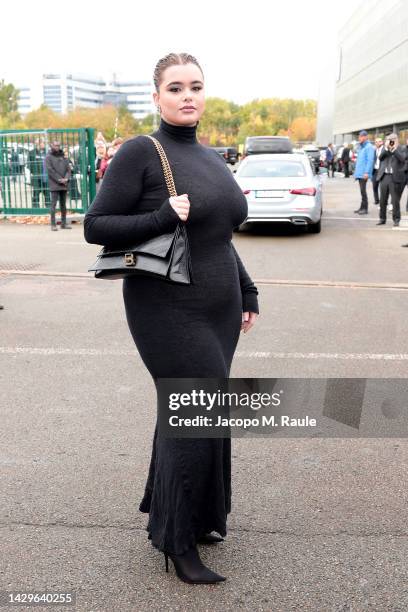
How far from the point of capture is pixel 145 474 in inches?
143

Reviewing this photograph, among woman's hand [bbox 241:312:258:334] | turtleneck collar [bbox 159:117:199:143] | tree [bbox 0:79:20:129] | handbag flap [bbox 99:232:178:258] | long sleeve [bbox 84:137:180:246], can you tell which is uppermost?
tree [bbox 0:79:20:129]

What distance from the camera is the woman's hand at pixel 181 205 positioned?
93.5 inches

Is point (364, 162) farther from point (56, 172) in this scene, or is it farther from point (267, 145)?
point (267, 145)

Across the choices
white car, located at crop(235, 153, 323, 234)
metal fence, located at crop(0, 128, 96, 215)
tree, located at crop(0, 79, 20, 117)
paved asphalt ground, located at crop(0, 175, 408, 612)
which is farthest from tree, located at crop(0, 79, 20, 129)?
paved asphalt ground, located at crop(0, 175, 408, 612)

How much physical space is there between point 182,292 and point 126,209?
0.36 meters

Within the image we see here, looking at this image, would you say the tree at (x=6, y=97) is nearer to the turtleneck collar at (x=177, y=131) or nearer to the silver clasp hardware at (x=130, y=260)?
the turtleneck collar at (x=177, y=131)

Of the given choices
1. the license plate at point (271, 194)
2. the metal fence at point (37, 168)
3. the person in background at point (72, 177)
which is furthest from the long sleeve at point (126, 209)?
the person in background at point (72, 177)

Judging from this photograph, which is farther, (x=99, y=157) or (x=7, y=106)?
(x=7, y=106)

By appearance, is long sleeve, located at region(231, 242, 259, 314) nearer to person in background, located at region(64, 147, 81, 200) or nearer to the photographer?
the photographer

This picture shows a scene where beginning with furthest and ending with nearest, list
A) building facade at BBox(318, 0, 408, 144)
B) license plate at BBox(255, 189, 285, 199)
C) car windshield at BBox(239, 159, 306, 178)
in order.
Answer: building facade at BBox(318, 0, 408, 144)
car windshield at BBox(239, 159, 306, 178)
license plate at BBox(255, 189, 285, 199)

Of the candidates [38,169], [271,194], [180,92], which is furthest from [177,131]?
[38,169]

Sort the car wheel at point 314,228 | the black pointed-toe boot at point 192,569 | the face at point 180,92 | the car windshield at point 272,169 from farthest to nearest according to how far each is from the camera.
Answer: the car wheel at point 314,228
the car windshield at point 272,169
the black pointed-toe boot at point 192,569
the face at point 180,92

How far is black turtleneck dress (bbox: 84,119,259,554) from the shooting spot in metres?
2.46

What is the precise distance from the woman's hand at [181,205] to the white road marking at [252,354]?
3521 mm
